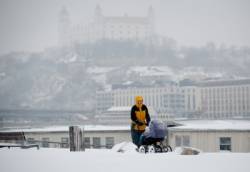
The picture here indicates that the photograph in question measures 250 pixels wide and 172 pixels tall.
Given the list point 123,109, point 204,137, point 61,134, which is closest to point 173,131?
point 204,137

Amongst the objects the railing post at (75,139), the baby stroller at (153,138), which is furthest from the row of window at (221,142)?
the baby stroller at (153,138)

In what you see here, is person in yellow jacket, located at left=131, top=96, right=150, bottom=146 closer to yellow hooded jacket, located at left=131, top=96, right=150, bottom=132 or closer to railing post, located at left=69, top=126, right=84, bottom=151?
Answer: yellow hooded jacket, located at left=131, top=96, right=150, bottom=132

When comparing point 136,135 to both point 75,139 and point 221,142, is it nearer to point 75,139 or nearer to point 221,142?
point 75,139

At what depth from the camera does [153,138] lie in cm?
1468

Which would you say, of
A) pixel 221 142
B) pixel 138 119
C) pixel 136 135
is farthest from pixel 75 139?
pixel 221 142

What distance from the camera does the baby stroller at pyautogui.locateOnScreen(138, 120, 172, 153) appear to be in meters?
14.6

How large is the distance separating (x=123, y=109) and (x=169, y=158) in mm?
151354

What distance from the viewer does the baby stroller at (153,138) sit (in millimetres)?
14586

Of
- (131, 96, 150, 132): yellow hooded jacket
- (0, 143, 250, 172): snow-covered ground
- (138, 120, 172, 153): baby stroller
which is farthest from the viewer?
(131, 96, 150, 132): yellow hooded jacket

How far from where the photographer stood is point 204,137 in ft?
110

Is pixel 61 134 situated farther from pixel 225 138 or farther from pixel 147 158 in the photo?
pixel 147 158

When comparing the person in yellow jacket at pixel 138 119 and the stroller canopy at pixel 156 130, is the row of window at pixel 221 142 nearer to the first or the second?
the person in yellow jacket at pixel 138 119

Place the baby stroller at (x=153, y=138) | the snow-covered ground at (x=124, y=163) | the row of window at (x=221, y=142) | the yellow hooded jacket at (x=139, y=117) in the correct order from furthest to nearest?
1. the row of window at (x=221, y=142)
2. the yellow hooded jacket at (x=139, y=117)
3. the baby stroller at (x=153, y=138)
4. the snow-covered ground at (x=124, y=163)

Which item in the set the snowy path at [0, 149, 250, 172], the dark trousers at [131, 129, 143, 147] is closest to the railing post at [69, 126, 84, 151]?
the dark trousers at [131, 129, 143, 147]
